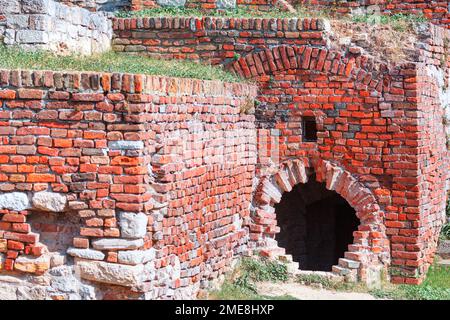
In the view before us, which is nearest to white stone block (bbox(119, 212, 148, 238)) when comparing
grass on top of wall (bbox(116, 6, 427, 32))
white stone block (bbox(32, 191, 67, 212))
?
white stone block (bbox(32, 191, 67, 212))

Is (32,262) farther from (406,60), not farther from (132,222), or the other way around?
(406,60)

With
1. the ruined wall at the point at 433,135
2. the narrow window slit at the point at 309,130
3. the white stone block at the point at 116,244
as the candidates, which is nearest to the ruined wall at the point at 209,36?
the narrow window slit at the point at 309,130

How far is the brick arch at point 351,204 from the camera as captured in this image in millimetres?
8859

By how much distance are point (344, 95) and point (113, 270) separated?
12.0 ft

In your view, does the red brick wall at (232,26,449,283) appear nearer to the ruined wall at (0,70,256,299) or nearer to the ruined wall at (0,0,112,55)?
the ruined wall at (0,0,112,55)

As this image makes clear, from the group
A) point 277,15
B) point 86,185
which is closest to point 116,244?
point 86,185

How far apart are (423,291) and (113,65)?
4.06m

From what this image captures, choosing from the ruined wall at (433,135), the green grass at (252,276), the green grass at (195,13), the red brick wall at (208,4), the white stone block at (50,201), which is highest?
the red brick wall at (208,4)

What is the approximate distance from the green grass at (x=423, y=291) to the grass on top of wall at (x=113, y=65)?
2859 millimetres

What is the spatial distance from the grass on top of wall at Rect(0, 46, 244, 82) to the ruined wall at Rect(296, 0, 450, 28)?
268cm

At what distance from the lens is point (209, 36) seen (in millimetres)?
9461

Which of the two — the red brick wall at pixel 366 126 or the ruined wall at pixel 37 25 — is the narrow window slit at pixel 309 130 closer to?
the red brick wall at pixel 366 126

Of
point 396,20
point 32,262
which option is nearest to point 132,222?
point 32,262

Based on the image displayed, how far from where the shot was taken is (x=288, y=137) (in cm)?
930
